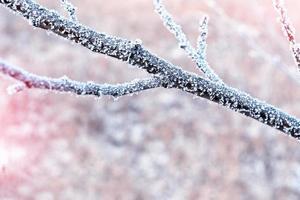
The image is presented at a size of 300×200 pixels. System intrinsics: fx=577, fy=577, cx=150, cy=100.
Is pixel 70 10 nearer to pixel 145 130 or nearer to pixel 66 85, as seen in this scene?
pixel 66 85

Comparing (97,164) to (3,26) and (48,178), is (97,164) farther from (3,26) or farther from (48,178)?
(3,26)

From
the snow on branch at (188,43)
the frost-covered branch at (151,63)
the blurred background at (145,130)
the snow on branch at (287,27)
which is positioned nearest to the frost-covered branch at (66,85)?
the frost-covered branch at (151,63)

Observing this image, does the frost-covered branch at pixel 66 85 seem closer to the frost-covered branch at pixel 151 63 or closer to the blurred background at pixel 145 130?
the frost-covered branch at pixel 151 63

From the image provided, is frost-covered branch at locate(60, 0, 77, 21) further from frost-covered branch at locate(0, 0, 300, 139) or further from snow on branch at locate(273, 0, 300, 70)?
snow on branch at locate(273, 0, 300, 70)

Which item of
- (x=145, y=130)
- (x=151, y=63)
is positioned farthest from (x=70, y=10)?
(x=145, y=130)

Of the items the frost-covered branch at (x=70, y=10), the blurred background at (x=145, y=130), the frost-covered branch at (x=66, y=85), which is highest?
the blurred background at (x=145, y=130)

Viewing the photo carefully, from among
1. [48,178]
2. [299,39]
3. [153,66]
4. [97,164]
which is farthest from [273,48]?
[153,66]
